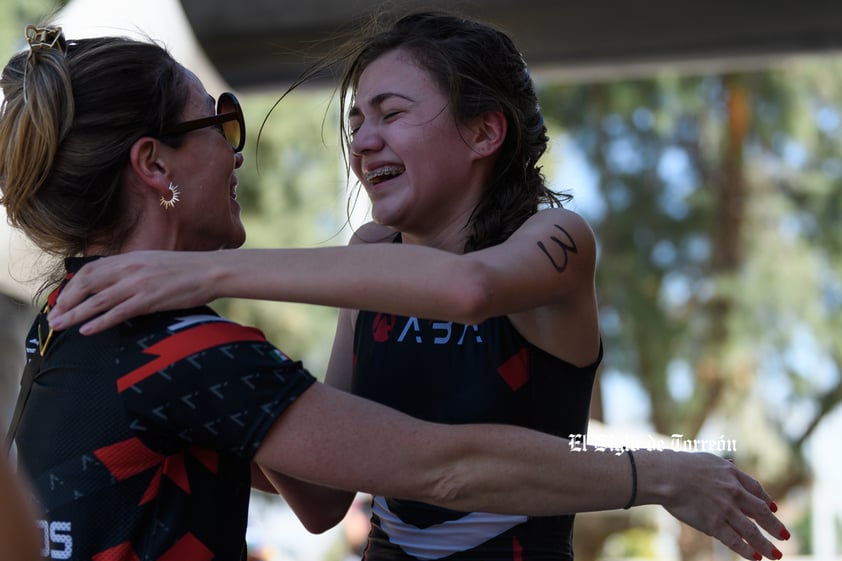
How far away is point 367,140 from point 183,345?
0.83 meters

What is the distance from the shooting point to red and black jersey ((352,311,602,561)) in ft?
6.73

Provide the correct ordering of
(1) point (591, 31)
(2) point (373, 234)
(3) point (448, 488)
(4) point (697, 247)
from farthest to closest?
1. (4) point (697, 247)
2. (1) point (591, 31)
3. (2) point (373, 234)
4. (3) point (448, 488)

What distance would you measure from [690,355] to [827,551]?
377 cm

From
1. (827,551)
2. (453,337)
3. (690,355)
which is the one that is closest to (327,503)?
(453,337)

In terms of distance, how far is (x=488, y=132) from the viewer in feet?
7.79

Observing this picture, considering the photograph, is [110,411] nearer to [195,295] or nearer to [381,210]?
[195,295]

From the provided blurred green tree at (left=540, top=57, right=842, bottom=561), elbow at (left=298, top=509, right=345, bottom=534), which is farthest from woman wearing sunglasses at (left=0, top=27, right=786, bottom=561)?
blurred green tree at (left=540, top=57, right=842, bottom=561)

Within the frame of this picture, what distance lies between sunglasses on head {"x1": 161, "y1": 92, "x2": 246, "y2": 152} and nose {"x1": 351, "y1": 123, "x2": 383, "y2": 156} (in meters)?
0.28

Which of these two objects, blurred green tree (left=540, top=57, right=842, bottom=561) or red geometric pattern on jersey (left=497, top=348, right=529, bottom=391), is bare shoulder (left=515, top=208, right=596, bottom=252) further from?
blurred green tree (left=540, top=57, right=842, bottom=561)

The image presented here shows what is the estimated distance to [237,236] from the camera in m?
2.16

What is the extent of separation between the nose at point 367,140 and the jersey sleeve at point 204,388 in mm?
766

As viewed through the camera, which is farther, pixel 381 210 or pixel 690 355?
pixel 690 355

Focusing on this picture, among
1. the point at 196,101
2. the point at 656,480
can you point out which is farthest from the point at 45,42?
the point at 656,480

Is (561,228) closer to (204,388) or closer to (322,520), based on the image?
(204,388)
